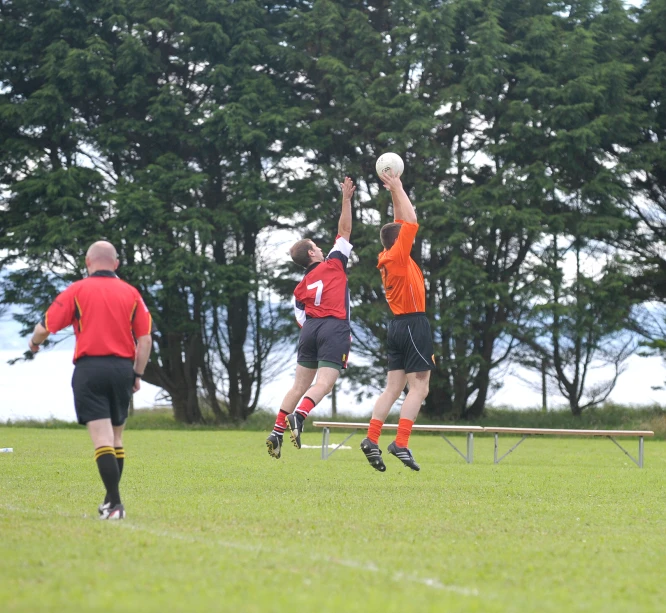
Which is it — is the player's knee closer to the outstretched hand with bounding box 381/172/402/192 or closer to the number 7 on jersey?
the number 7 on jersey

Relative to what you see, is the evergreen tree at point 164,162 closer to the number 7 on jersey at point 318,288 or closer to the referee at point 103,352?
the number 7 on jersey at point 318,288

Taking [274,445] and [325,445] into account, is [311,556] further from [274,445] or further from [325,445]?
[325,445]

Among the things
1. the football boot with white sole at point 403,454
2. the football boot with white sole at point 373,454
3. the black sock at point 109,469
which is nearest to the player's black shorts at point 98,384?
the black sock at point 109,469

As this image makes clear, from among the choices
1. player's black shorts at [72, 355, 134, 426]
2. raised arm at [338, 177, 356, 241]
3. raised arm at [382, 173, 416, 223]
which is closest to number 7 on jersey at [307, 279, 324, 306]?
raised arm at [338, 177, 356, 241]

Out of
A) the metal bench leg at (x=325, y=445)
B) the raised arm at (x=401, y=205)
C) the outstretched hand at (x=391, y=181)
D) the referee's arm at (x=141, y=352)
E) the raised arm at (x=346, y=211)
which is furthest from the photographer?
the metal bench leg at (x=325, y=445)

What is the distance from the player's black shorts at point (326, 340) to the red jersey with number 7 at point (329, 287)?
8cm

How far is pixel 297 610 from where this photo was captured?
395 cm

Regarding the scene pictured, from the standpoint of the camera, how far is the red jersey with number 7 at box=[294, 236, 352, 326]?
378 inches

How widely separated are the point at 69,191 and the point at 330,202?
7.10 m

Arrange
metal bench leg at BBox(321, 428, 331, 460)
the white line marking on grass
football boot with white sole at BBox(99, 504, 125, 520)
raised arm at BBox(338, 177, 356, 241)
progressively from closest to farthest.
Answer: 1. the white line marking on grass
2. football boot with white sole at BBox(99, 504, 125, 520)
3. raised arm at BBox(338, 177, 356, 241)
4. metal bench leg at BBox(321, 428, 331, 460)

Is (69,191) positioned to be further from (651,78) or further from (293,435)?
(293,435)

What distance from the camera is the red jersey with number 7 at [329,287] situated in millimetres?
9602

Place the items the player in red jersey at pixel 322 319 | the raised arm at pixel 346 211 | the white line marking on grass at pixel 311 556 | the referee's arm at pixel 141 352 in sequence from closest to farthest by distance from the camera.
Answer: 1. the white line marking on grass at pixel 311 556
2. the referee's arm at pixel 141 352
3. the player in red jersey at pixel 322 319
4. the raised arm at pixel 346 211

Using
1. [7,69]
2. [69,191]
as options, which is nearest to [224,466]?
[69,191]
